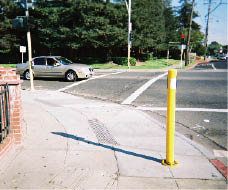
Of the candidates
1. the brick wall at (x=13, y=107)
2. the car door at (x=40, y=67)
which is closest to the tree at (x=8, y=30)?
the car door at (x=40, y=67)

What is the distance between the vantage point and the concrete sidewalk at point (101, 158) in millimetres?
3191

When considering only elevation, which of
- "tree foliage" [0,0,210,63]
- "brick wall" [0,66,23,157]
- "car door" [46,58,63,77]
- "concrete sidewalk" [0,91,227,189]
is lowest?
"concrete sidewalk" [0,91,227,189]

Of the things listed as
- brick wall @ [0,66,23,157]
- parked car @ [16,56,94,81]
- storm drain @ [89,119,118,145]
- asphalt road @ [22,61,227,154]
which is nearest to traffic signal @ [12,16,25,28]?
asphalt road @ [22,61,227,154]

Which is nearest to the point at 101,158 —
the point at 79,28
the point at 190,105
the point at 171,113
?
the point at 171,113

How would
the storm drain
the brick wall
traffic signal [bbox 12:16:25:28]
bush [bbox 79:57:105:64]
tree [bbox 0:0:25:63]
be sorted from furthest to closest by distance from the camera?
tree [bbox 0:0:25:63]
bush [bbox 79:57:105:64]
traffic signal [bbox 12:16:25:28]
the storm drain
the brick wall

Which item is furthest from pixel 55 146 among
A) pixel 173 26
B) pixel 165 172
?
pixel 173 26

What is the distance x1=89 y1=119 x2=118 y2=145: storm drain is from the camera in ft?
15.6

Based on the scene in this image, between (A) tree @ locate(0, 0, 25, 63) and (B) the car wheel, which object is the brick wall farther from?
(A) tree @ locate(0, 0, 25, 63)

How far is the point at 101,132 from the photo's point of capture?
209 inches

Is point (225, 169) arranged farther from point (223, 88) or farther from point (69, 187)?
point (223, 88)

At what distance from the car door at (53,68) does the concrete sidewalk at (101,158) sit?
26.3 feet

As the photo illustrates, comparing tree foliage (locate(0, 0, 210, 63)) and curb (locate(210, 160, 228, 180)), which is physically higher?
tree foliage (locate(0, 0, 210, 63))

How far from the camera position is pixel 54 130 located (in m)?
5.25

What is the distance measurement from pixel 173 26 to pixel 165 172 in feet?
229
